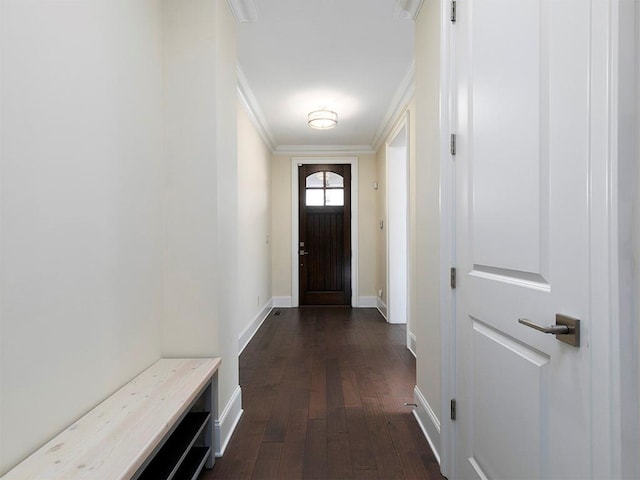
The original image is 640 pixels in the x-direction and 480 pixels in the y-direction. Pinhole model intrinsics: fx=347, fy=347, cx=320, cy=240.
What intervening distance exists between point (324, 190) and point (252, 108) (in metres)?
2.14

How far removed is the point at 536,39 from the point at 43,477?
180 cm

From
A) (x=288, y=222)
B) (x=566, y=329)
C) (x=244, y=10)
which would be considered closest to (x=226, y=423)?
(x=566, y=329)

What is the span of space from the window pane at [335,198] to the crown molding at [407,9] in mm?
3448

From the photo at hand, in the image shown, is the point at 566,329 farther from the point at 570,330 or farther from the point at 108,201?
the point at 108,201

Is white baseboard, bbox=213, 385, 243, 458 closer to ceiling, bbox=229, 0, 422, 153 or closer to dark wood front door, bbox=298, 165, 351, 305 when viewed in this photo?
ceiling, bbox=229, 0, 422, 153

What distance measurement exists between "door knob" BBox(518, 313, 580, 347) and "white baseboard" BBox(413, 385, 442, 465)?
43.8 inches

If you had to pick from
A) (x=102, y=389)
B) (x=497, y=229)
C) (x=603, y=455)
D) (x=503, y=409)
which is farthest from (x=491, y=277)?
(x=102, y=389)

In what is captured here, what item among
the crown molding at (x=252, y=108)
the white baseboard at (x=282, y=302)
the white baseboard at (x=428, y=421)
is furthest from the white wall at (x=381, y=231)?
the white baseboard at (x=428, y=421)

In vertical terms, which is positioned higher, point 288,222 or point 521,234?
point 288,222

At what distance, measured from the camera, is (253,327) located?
411 centimetres

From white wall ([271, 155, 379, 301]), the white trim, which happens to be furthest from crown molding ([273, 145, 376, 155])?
the white trim

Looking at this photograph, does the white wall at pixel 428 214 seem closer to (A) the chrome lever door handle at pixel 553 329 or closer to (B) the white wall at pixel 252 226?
(A) the chrome lever door handle at pixel 553 329

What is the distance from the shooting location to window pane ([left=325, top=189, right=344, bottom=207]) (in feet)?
18.7

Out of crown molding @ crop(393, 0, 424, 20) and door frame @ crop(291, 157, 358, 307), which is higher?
crown molding @ crop(393, 0, 424, 20)
